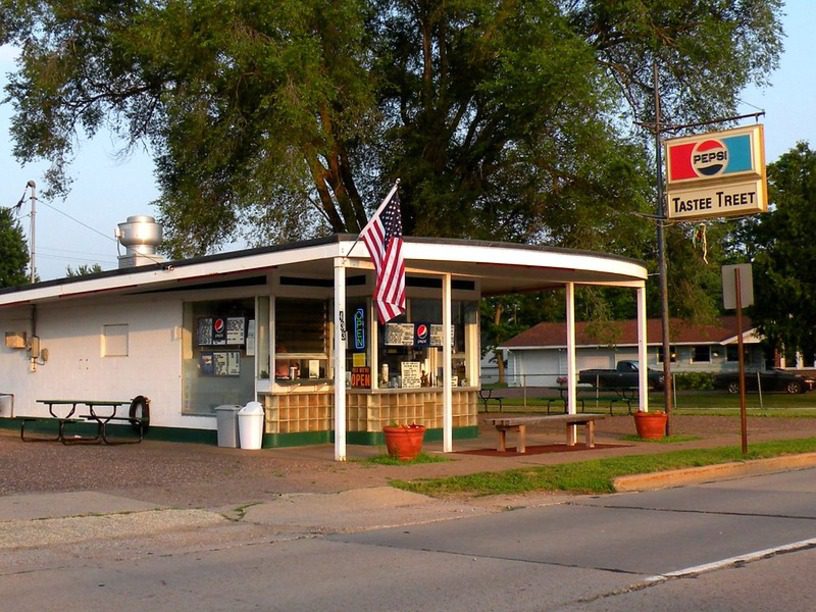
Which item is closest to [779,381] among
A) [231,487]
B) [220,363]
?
[220,363]

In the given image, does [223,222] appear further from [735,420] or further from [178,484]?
[735,420]

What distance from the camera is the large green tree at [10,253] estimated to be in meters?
62.7

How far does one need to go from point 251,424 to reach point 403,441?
3665mm

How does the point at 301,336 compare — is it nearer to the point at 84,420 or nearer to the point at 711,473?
the point at 84,420

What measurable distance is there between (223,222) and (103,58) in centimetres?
508

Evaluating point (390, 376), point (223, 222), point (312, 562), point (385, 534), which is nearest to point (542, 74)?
point (390, 376)

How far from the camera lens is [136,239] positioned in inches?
912

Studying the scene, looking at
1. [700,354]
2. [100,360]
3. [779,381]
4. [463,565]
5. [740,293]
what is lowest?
[463,565]

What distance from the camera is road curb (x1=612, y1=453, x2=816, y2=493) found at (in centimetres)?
1505

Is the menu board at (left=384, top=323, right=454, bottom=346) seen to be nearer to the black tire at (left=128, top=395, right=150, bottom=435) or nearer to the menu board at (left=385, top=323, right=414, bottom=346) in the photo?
the menu board at (left=385, top=323, right=414, bottom=346)

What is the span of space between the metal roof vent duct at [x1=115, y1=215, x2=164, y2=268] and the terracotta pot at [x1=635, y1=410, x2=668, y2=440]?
10739 millimetres

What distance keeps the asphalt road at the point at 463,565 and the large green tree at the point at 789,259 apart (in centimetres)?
3063

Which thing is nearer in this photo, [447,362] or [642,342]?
[447,362]

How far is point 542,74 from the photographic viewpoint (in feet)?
72.5
